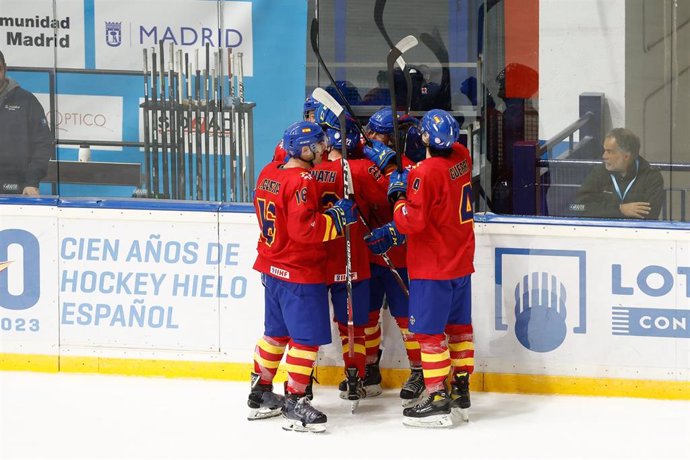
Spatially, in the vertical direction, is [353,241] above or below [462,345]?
above

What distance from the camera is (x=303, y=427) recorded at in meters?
4.64

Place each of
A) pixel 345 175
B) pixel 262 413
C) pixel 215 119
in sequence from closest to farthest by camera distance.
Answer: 1. pixel 345 175
2. pixel 262 413
3. pixel 215 119

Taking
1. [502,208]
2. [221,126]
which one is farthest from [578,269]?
[221,126]

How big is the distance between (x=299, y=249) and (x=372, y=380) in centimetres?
91

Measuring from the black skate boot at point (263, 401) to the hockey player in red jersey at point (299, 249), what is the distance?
14cm

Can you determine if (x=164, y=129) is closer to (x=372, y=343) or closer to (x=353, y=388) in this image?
(x=372, y=343)

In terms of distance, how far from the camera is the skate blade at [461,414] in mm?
4797

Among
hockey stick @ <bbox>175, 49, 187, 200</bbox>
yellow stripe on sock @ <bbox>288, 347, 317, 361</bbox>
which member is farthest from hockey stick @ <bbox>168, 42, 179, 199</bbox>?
yellow stripe on sock @ <bbox>288, 347, 317, 361</bbox>

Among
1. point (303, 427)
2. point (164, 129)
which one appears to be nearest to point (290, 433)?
point (303, 427)

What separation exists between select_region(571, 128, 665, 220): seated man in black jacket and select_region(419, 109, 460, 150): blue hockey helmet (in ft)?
3.10

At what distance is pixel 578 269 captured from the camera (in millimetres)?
5148

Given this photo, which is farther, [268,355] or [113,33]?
[113,33]

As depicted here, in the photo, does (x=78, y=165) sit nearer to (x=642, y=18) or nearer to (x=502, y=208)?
(x=502, y=208)

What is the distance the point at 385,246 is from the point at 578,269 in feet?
3.16
